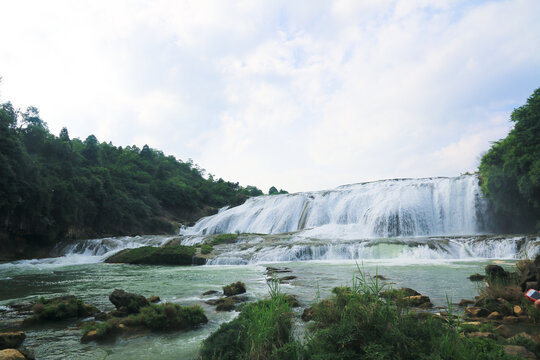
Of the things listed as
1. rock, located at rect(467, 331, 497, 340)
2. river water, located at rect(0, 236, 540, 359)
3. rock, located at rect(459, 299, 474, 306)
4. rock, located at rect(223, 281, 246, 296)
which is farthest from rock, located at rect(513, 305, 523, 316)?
rock, located at rect(223, 281, 246, 296)

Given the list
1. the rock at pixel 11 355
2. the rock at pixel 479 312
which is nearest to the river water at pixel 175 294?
the rock at pixel 11 355

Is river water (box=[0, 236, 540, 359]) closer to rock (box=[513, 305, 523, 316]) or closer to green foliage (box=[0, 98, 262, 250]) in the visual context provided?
rock (box=[513, 305, 523, 316])

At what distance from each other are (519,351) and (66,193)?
1276 inches

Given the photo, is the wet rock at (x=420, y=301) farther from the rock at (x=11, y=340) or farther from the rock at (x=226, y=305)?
the rock at (x=11, y=340)

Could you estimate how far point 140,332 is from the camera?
4988mm

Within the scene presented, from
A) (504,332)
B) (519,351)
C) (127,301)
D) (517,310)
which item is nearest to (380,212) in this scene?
(517,310)

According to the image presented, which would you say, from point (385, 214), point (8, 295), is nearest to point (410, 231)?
point (385, 214)

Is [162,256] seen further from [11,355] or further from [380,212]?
[380,212]

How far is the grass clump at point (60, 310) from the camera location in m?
5.73

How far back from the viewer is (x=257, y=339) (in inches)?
126

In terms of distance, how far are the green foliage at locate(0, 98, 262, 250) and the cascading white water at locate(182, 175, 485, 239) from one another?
1185cm

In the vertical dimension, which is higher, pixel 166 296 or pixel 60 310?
pixel 60 310

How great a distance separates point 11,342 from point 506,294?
7655mm

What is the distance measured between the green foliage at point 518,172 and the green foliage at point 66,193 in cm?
3397
